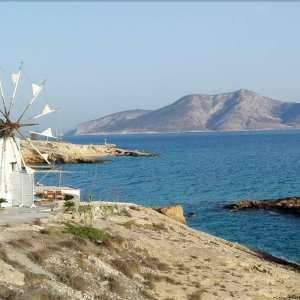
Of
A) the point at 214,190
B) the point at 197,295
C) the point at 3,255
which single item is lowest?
the point at 214,190

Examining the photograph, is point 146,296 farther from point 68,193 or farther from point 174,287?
point 68,193

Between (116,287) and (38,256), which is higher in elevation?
(38,256)

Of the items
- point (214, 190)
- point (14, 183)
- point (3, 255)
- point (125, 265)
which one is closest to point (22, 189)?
point (14, 183)

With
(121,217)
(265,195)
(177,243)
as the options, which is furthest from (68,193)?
(265,195)

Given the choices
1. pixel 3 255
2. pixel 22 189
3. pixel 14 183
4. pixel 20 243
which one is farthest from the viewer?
pixel 14 183

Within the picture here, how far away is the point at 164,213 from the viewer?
1783 inches

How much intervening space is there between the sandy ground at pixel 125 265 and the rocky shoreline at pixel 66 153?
75.1m

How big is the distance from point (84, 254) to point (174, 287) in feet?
14.8

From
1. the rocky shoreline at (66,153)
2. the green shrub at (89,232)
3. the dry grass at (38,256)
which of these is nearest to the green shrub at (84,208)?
the green shrub at (89,232)

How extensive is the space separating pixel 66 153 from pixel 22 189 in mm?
93123

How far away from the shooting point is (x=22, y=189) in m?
36.9

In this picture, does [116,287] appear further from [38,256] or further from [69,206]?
[69,206]

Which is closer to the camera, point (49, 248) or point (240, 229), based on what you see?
point (49, 248)

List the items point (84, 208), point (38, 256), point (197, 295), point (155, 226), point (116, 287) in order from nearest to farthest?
point (116, 287), point (38, 256), point (197, 295), point (84, 208), point (155, 226)
